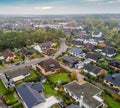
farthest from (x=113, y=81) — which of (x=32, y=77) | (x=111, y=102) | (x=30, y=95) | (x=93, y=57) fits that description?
(x=32, y=77)

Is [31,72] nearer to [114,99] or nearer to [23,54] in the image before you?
[23,54]

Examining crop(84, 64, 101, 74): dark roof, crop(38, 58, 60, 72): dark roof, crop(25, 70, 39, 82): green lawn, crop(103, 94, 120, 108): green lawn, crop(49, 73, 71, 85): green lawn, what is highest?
crop(38, 58, 60, 72): dark roof

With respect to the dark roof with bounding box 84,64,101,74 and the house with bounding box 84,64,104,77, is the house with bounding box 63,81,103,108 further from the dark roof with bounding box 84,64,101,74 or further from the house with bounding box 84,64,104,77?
the dark roof with bounding box 84,64,101,74

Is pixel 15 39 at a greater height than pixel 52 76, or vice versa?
pixel 15 39

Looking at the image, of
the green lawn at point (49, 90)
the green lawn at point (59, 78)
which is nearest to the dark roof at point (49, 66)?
the green lawn at point (59, 78)

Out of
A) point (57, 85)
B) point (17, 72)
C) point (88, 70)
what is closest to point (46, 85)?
point (57, 85)

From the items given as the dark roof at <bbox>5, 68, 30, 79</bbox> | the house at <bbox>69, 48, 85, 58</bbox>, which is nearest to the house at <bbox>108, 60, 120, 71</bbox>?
the house at <bbox>69, 48, 85, 58</bbox>
